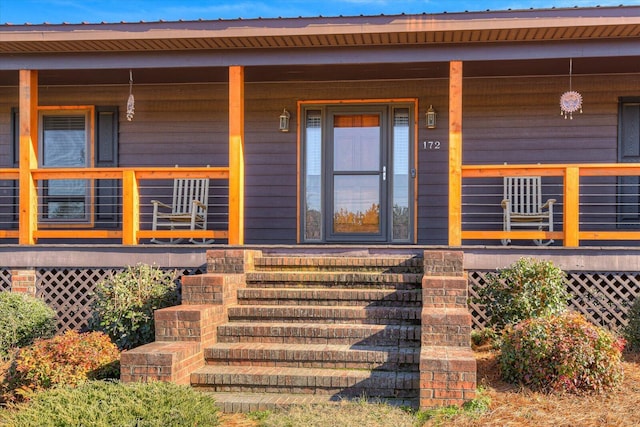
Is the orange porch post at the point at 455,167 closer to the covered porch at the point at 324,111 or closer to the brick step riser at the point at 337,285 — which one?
the covered porch at the point at 324,111

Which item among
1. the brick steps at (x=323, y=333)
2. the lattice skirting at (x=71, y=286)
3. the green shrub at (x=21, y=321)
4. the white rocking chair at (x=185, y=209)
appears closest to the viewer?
the brick steps at (x=323, y=333)

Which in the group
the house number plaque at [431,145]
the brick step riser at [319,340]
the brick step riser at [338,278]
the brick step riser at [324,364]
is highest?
the house number plaque at [431,145]

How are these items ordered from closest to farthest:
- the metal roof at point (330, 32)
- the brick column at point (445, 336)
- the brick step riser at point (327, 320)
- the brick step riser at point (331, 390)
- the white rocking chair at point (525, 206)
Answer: the brick column at point (445, 336)
the brick step riser at point (331, 390)
the brick step riser at point (327, 320)
the metal roof at point (330, 32)
the white rocking chair at point (525, 206)

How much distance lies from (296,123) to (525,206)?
316cm

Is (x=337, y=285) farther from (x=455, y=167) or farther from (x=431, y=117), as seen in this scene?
(x=431, y=117)

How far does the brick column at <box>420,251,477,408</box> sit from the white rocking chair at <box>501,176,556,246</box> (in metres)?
2.13

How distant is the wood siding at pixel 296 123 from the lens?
25.4 ft

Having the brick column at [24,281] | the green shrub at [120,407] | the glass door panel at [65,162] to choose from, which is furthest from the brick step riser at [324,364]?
the glass door panel at [65,162]

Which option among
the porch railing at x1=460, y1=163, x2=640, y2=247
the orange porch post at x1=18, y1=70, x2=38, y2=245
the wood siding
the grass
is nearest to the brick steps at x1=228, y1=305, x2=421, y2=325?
the grass

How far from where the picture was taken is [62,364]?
15.3 ft

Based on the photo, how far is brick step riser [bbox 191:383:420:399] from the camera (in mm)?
4438

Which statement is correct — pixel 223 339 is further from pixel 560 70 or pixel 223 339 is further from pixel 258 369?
pixel 560 70

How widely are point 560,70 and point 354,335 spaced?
179 inches

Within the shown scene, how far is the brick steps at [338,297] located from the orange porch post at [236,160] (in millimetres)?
1139
